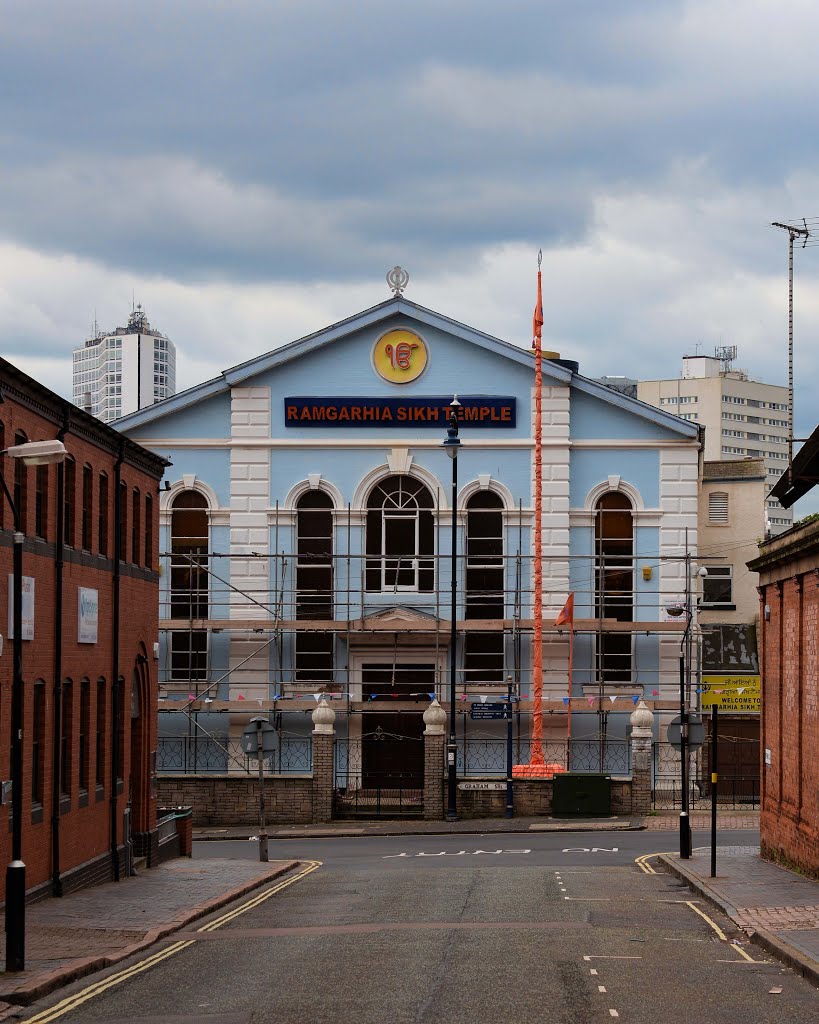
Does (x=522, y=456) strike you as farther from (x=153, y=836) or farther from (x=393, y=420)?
(x=153, y=836)

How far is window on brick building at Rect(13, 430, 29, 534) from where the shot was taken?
2239 cm

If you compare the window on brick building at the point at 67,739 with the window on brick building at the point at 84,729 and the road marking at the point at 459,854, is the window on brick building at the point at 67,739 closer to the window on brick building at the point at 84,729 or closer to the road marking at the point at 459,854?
the window on brick building at the point at 84,729

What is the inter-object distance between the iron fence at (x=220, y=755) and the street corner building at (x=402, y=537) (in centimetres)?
7

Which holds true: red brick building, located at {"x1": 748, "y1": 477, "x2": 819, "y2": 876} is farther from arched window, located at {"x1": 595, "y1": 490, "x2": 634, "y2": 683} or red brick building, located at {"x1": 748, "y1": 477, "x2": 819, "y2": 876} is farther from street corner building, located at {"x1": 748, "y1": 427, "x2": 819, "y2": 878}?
arched window, located at {"x1": 595, "y1": 490, "x2": 634, "y2": 683}

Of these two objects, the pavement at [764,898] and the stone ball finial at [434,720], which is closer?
the pavement at [764,898]

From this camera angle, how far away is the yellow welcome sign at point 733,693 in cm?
4897

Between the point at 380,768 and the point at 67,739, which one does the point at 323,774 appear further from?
the point at 67,739

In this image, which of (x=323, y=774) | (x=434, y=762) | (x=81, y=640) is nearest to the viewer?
(x=81, y=640)

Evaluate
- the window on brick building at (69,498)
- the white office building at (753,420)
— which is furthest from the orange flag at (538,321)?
the white office building at (753,420)

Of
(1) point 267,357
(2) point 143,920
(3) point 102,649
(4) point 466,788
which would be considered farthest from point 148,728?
(1) point 267,357

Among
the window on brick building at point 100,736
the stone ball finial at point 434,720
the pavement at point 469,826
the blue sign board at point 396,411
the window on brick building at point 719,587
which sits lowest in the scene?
the pavement at point 469,826

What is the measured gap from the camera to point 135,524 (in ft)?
101

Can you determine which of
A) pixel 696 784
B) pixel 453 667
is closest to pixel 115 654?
pixel 453 667

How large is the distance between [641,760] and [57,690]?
2169cm
